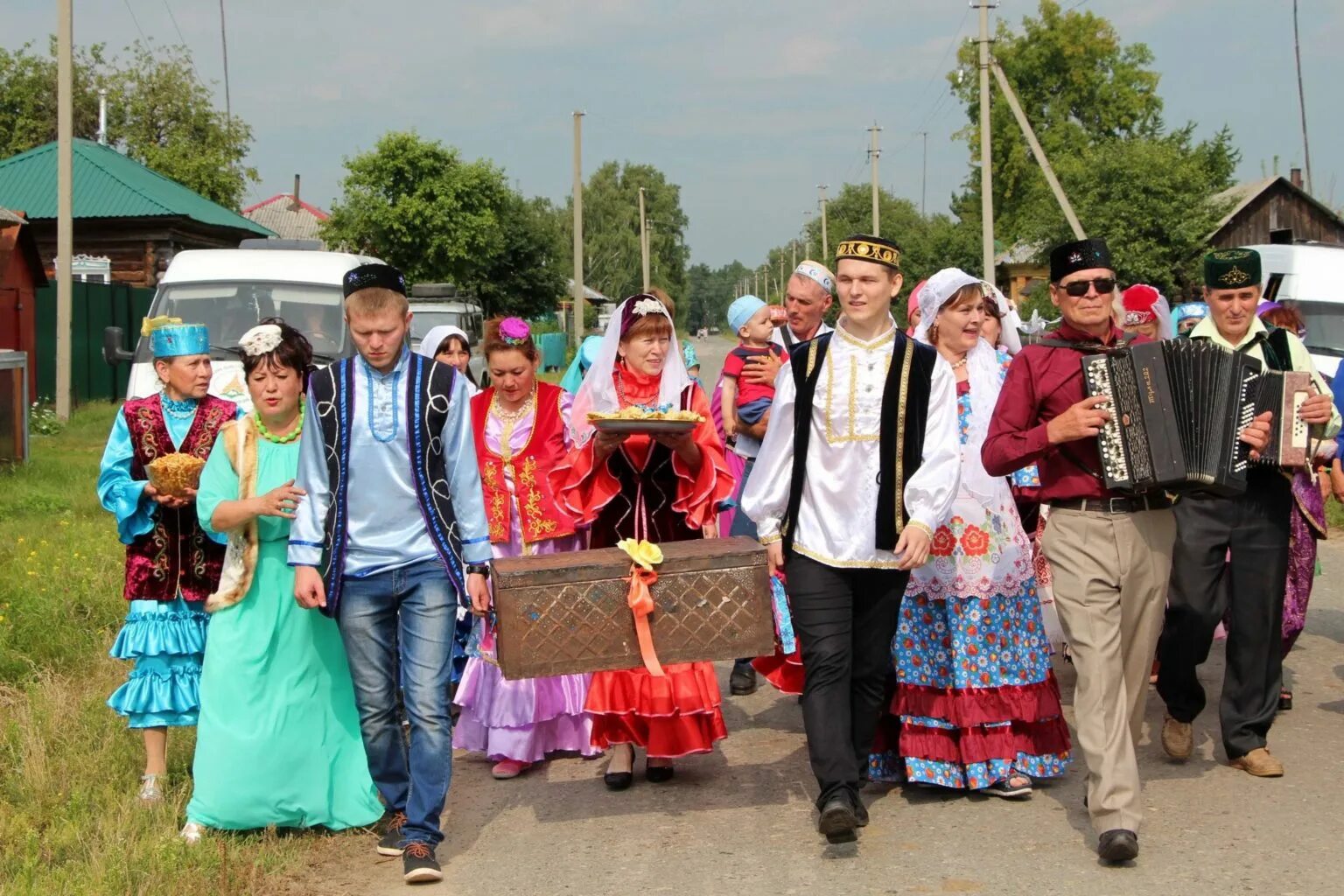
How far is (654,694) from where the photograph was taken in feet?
20.7

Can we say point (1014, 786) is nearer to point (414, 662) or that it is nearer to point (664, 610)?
point (664, 610)

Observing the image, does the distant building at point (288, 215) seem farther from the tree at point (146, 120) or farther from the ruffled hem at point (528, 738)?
the ruffled hem at point (528, 738)

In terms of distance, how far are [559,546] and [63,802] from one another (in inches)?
91.0

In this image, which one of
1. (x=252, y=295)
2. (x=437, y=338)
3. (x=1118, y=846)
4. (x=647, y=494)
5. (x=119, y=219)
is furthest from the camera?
(x=119, y=219)

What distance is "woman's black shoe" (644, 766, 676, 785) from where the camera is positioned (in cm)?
646

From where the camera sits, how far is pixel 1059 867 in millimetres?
5102

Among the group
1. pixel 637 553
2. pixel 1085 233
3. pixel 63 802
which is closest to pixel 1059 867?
pixel 637 553

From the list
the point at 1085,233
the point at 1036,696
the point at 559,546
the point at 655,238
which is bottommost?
the point at 1036,696

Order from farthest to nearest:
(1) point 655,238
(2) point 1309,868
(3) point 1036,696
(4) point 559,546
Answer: (1) point 655,238 → (4) point 559,546 → (3) point 1036,696 → (2) point 1309,868

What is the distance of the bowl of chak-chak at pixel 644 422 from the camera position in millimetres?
5879

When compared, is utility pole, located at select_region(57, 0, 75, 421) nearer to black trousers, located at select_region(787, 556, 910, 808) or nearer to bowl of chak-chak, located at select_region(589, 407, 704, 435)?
bowl of chak-chak, located at select_region(589, 407, 704, 435)

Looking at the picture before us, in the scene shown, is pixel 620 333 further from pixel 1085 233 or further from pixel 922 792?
pixel 1085 233

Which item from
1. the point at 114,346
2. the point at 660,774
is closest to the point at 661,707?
the point at 660,774

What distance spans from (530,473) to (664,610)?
1.74 metres
